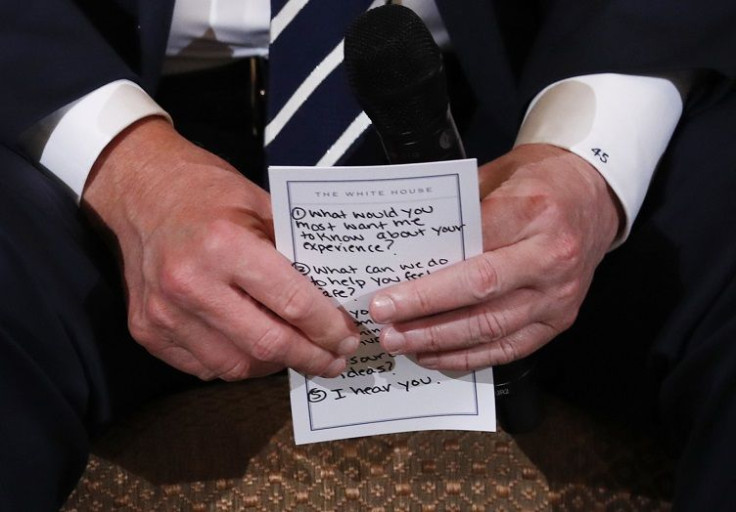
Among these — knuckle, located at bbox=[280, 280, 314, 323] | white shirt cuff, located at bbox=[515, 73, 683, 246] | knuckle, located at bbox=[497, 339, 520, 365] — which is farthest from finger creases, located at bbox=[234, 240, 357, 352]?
white shirt cuff, located at bbox=[515, 73, 683, 246]

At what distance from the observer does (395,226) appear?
541mm

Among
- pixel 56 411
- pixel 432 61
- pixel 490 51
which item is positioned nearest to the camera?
pixel 432 61

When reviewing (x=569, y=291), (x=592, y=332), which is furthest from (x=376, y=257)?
(x=592, y=332)

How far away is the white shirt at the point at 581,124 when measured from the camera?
0.66m

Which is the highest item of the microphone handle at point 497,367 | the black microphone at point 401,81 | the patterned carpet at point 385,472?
the black microphone at point 401,81

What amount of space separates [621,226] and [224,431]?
0.33 metres

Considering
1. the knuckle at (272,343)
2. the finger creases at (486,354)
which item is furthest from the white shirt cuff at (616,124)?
the knuckle at (272,343)

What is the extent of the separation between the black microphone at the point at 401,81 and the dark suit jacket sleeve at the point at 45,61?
25cm

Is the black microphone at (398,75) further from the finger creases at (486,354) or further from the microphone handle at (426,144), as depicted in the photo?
the finger creases at (486,354)

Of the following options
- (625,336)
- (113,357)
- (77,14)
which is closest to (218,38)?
(77,14)

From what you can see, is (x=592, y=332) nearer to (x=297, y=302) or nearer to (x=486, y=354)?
(x=486, y=354)

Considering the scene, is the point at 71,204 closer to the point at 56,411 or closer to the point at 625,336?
the point at 56,411

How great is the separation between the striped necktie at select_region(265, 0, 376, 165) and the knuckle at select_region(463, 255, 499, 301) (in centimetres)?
21

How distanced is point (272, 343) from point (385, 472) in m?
0.21
